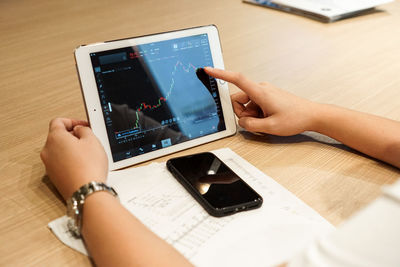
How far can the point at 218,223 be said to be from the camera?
0.63 m

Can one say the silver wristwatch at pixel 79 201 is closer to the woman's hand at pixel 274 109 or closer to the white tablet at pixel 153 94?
the white tablet at pixel 153 94

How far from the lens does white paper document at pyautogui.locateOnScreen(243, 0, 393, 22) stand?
1590 millimetres

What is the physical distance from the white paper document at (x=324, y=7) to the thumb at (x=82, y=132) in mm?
1165

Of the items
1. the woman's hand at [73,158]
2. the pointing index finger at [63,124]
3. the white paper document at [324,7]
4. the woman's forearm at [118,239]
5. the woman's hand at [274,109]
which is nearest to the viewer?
the woman's forearm at [118,239]

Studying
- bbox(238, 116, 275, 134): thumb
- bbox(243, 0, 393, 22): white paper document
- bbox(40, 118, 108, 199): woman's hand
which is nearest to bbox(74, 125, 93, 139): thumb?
bbox(40, 118, 108, 199): woman's hand

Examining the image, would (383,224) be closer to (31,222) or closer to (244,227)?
(244,227)

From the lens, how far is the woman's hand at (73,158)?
621mm

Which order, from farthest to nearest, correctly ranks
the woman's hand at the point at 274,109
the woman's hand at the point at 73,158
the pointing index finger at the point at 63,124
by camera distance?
the woman's hand at the point at 274,109 → the pointing index finger at the point at 63,124 → the woman's hand at the point at 73,158

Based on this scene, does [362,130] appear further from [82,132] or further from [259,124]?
[82,132]

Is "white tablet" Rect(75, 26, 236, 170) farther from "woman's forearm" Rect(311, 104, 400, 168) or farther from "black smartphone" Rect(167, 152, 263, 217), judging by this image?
"woman's forearm" Rect(311, 104, 400, 168)

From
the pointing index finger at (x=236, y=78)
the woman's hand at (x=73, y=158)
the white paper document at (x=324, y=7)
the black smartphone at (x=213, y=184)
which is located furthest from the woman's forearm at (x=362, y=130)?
the white paper document at (x=324, y=7)

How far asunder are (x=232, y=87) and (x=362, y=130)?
1.16 ft

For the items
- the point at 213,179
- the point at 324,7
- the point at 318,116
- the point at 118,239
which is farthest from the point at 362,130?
the point at 324,7

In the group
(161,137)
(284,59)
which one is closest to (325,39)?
(284,59)
